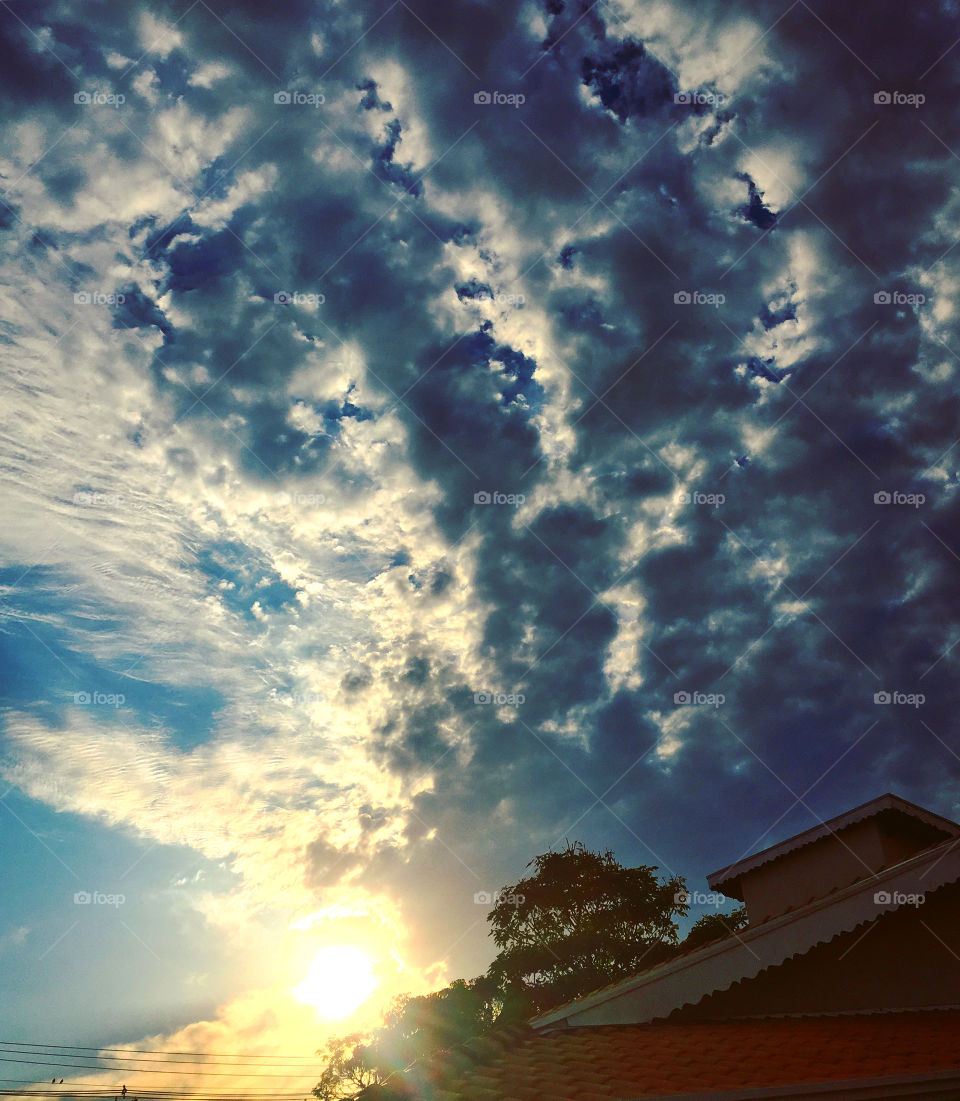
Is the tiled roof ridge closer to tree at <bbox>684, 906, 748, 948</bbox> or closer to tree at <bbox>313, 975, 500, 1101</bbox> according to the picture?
tree at <bbox>684, 906, 748, 948</bbox>

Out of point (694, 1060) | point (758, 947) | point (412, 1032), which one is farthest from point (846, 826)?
point (412, 1032)

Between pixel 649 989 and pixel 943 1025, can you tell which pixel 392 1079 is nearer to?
pixel 649 989

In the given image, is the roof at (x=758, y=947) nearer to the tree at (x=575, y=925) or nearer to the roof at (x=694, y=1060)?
the roof at (x=694, y=1060)

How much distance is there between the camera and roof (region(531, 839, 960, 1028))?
8.12 meters

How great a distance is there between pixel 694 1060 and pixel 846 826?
36.4ft

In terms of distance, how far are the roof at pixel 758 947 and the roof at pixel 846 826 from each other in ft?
24.8

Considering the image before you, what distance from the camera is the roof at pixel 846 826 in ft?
48.8

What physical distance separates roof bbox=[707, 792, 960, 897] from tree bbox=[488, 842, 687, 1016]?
17627mm

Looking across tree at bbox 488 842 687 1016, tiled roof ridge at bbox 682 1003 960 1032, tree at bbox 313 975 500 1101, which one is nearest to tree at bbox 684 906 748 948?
tree at bbox 488 842 687 1016

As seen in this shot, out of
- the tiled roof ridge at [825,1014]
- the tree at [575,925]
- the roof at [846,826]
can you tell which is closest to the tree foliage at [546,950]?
the tree at [575,925]

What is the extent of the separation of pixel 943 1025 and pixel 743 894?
10098 mm

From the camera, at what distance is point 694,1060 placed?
22.7 ft

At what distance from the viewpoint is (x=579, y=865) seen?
34594 mm

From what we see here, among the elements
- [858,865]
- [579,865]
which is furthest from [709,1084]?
[579,865]
